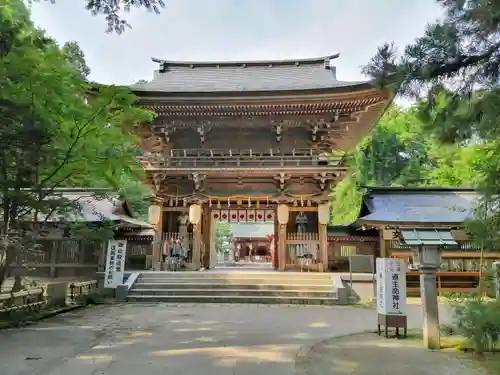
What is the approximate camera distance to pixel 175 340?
5887mm

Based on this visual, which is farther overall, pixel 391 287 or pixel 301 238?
pixel 301 238

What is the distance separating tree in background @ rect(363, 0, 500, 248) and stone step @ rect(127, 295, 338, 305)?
6.91 metres

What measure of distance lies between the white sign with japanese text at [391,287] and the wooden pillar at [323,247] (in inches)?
271

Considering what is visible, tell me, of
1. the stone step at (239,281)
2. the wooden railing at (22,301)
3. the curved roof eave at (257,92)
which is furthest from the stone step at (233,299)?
the curved roof eave at (257,92)

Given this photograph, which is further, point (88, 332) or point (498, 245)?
point (88, 332)

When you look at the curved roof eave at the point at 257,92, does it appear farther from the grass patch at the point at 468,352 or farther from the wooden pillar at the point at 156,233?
the grass patch at the point at 468,352

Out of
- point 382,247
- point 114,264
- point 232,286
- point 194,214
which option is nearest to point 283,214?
point 194,214

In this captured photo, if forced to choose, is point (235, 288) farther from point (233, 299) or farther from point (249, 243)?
point (249, 243)

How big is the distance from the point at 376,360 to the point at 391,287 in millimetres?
1744


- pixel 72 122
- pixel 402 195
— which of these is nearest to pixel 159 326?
pixel 72 122

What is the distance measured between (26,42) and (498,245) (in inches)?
291

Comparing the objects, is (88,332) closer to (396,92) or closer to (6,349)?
(6,349)

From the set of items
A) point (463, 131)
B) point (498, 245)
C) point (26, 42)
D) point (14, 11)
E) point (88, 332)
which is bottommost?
point (88, 332)

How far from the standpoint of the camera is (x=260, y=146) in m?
15.3
